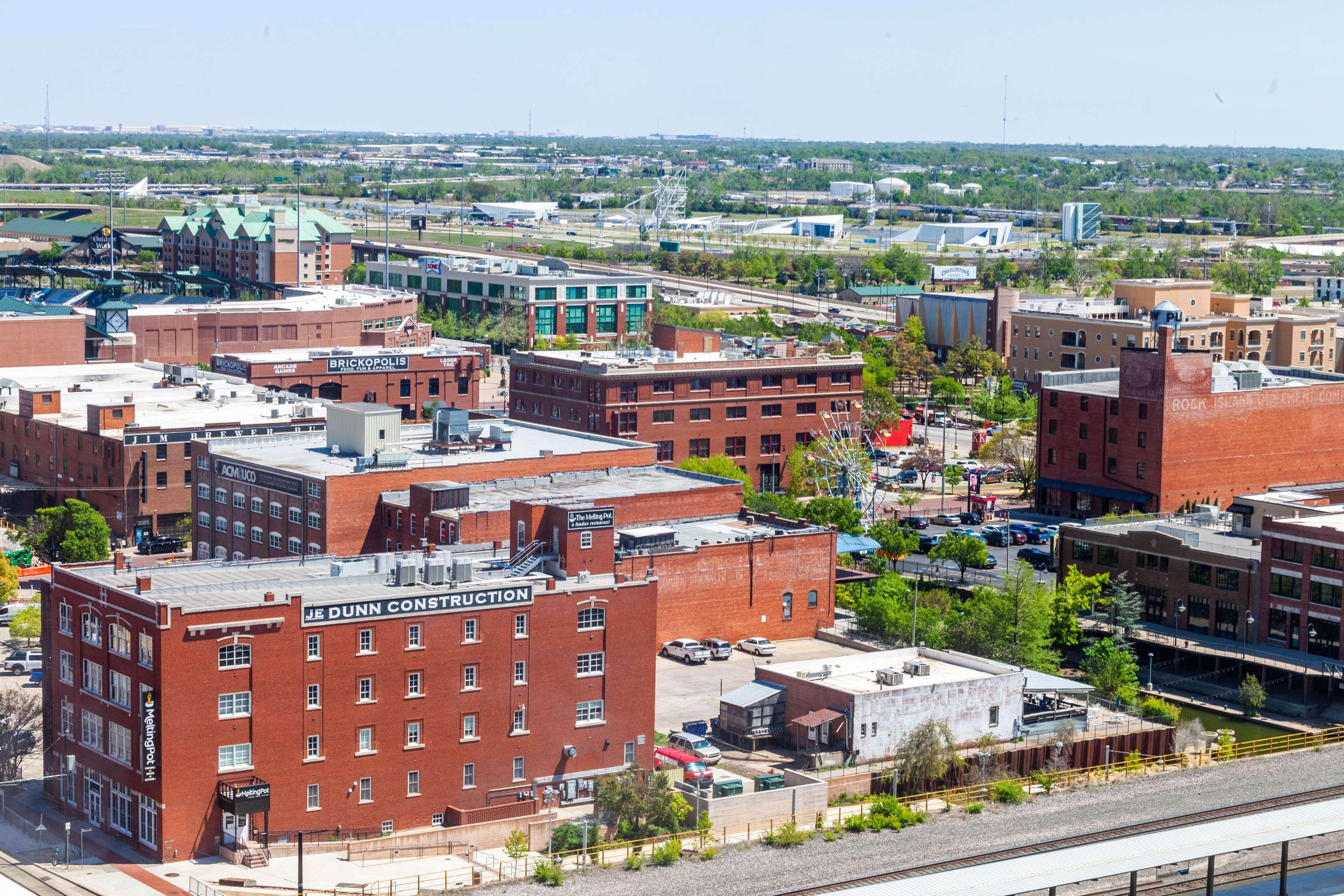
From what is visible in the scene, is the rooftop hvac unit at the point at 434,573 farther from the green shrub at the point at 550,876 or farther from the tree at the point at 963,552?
the tree at the point at 963,552

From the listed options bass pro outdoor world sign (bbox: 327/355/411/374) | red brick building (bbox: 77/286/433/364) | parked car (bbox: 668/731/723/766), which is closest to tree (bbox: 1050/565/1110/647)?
parked car (bbox: 668/731/723/766)

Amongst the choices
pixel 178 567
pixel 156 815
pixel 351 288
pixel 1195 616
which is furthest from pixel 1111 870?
pixel 351 288

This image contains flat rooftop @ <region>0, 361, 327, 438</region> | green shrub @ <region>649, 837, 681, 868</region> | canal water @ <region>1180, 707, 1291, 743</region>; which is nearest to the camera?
green shrub @ <region>649, 837, 681, 868</region>

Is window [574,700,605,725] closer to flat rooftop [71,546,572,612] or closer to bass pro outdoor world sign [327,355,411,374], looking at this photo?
flat rooftop [71,546,572,612]

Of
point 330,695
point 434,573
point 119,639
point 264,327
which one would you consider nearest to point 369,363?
point 264,327

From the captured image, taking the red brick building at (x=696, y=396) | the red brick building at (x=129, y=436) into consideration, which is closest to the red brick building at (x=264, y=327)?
the red brick building at (x=696, y=396)

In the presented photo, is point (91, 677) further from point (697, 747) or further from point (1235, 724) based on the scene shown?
point (1235, 724)

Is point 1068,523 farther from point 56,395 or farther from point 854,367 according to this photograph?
point 56,395
